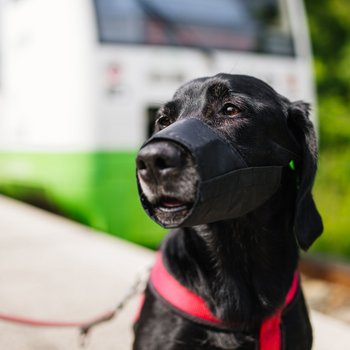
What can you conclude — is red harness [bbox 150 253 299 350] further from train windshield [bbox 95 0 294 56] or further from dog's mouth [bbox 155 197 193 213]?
train windshield [bbox 95 0 294 56]

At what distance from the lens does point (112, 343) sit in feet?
10.6

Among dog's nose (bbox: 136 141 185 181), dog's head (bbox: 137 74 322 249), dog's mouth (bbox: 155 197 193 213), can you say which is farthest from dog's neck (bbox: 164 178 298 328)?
dog's nose (bbox: 136 141 185 181)

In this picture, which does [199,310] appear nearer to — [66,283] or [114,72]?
[66,283]

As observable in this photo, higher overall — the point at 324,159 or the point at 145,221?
the point at 145,221

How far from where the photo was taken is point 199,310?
2170 millimetres

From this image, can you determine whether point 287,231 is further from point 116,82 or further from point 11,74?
point 11,74

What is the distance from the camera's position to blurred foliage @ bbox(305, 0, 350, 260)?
891cm

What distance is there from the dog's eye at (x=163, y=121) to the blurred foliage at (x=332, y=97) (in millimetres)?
5677

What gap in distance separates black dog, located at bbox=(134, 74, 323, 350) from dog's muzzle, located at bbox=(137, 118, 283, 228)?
37 millimetres

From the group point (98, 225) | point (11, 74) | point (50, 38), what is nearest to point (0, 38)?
point (11, 74)

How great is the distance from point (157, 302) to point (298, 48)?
17.9 feet

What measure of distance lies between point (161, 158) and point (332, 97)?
13.6 meters

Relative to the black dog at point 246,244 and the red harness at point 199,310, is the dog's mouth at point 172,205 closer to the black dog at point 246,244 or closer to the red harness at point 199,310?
the black dog at point 246,244

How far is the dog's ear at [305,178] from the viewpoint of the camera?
2148mm
